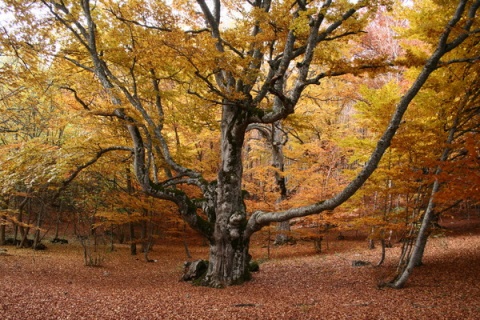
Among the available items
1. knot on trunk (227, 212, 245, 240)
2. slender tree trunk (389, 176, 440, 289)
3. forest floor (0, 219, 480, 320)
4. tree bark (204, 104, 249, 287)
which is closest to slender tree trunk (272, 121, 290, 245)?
forest floor (0, 219, 480, 320)

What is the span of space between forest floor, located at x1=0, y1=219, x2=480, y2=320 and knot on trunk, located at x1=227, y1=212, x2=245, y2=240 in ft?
3.58

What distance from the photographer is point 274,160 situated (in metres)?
13.6

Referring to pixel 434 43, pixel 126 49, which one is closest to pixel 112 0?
pixel 126 49

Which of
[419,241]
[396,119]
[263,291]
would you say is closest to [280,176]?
[263,291]

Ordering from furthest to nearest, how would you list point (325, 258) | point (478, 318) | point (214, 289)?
point (325, 258) → point (214, 289) → point (478, 318)

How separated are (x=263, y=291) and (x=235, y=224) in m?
1.46

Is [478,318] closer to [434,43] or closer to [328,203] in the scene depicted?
[328,203]

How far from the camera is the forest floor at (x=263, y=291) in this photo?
15.0 feet

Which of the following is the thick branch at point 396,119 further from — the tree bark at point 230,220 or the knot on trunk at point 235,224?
the tree bark at point 230,220

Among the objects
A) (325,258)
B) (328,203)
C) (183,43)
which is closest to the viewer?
(328,203)

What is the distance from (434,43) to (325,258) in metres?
6.96

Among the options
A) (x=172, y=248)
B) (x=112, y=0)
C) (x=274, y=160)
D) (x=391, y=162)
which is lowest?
(x=172, y=248)

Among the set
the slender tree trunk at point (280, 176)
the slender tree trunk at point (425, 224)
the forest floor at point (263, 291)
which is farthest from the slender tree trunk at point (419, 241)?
the slender tree trunk at point (280, 176)

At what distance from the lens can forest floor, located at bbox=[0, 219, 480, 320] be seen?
4586 millimetres
